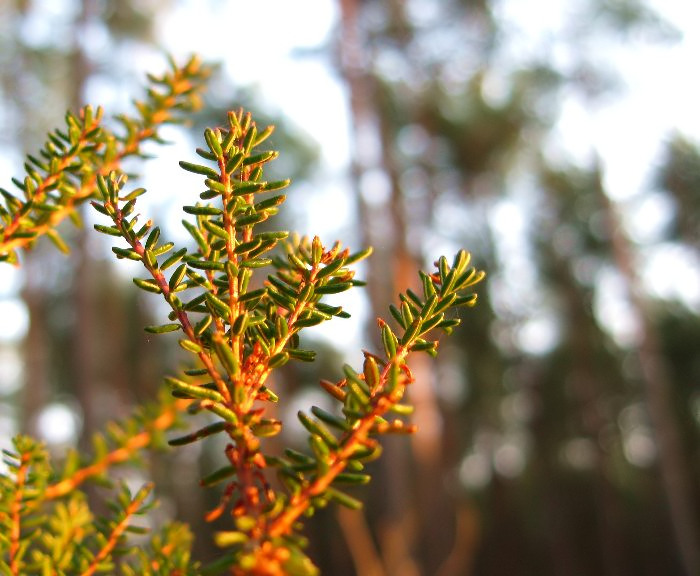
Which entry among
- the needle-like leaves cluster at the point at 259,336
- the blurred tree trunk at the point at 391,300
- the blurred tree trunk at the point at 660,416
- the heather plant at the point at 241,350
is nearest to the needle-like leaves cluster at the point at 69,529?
the heather plant at the point at 241,350

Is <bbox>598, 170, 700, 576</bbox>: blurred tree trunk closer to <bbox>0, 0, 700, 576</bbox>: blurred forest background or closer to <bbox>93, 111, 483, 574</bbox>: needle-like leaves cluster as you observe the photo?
<bbox>0, 0, 700, 576</bbox>: blurred forest background

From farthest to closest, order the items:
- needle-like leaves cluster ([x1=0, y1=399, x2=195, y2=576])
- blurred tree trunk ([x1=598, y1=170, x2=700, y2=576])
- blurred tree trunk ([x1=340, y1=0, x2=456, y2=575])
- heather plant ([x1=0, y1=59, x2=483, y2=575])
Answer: blurred tree trunk ([x1=598, y1=170, x2=700, y2=576]) → blurred tree trunk ([x1=340, y1=0, x2=456, y2=575]) → needle-like leaves cluster ([x1=0, y1=399, x2=195, y2=576]) → heather plant ([x1=0, y1=59, x2=483, y2=575])

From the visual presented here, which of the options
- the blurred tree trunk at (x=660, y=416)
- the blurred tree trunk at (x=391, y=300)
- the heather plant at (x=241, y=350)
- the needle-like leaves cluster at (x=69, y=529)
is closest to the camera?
the heather plant at (x=241, y=350)

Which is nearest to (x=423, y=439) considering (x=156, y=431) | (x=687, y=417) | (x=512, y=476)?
(x=156, y=431)

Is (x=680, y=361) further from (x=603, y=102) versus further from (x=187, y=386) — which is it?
(x=187, y=386)

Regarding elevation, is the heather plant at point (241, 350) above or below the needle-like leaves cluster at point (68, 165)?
below

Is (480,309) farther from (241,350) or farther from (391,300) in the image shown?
(241,350)

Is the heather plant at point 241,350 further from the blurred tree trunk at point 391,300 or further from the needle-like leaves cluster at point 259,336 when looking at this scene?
the blurred tree trunk at point 391,300

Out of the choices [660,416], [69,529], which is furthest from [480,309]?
[69,529]

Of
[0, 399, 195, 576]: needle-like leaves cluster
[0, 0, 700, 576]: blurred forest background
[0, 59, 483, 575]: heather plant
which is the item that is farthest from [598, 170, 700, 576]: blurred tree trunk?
[0, 59, 483, 575]: heather plant
